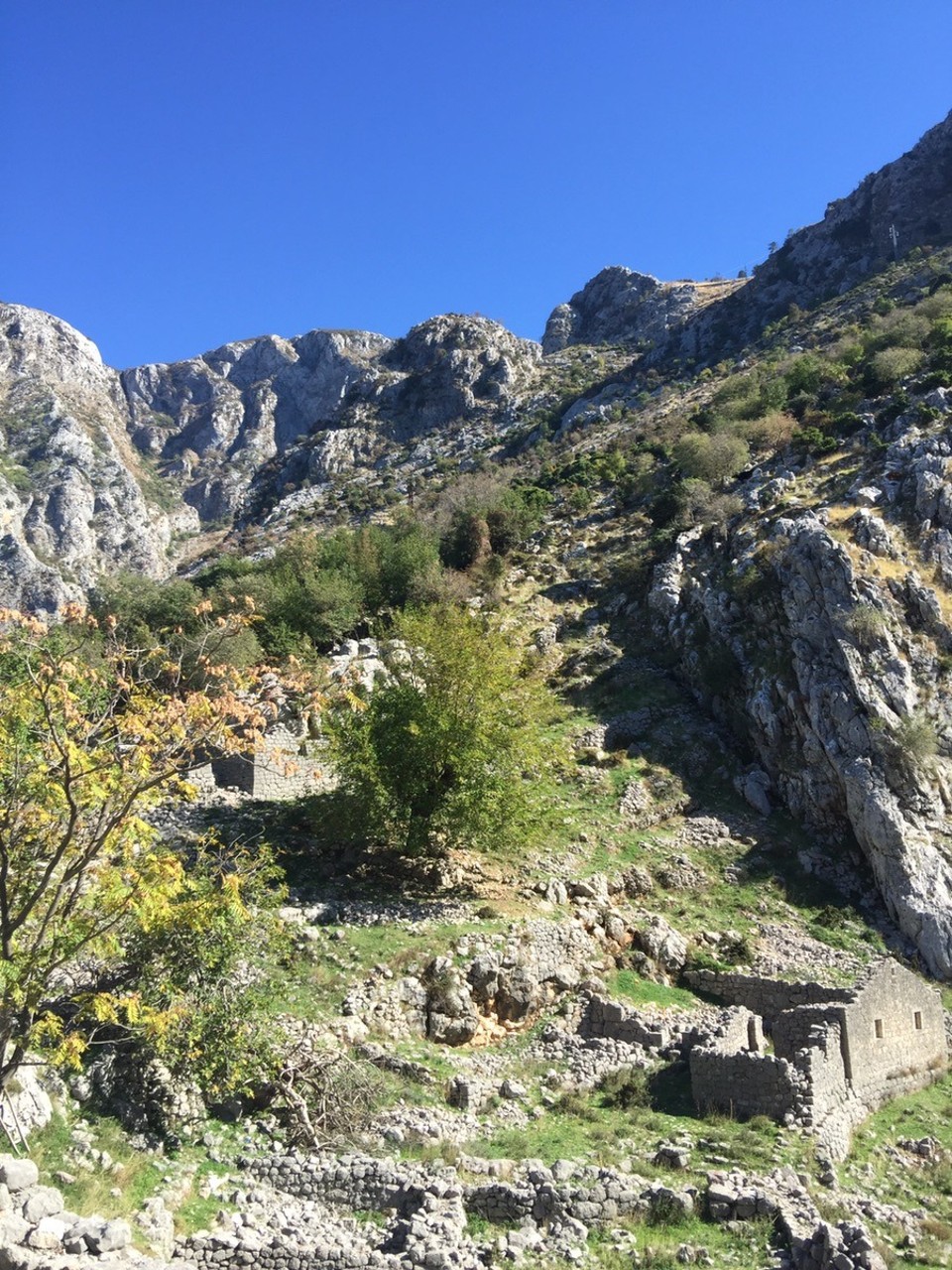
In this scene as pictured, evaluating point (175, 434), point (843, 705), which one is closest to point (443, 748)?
point (843, 705)

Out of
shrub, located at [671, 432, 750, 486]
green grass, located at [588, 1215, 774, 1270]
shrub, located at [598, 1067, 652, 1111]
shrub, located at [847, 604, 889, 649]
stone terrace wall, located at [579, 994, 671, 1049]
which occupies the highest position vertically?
shrub, located at [671, 432, 750, 486]

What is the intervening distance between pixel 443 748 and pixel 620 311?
4091 inches

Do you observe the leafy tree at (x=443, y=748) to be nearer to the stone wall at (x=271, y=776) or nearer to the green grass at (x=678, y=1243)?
the stone wall at (x=271, y=776)

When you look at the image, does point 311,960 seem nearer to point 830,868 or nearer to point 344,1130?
point 344,1130

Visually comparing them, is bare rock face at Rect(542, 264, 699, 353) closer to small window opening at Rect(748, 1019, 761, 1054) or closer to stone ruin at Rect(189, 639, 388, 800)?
stone ruin at Rect(189, 639, 388, 800)

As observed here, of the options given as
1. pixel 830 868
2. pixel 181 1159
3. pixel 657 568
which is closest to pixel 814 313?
pixel 657 568

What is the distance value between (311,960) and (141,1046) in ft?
13.0

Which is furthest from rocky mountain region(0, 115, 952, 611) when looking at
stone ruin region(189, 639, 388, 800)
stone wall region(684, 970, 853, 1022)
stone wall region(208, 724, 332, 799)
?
stone wall region(684, 970, 853, 1022)

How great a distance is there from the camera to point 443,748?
1902 cm

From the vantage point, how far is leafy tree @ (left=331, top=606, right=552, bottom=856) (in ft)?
60.2

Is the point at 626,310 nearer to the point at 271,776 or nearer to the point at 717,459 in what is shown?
the point at 717,459

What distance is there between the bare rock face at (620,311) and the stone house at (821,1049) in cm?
8266

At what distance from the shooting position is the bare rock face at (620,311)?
333ft

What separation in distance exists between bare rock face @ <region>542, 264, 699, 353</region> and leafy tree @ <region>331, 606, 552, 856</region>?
258 ft
